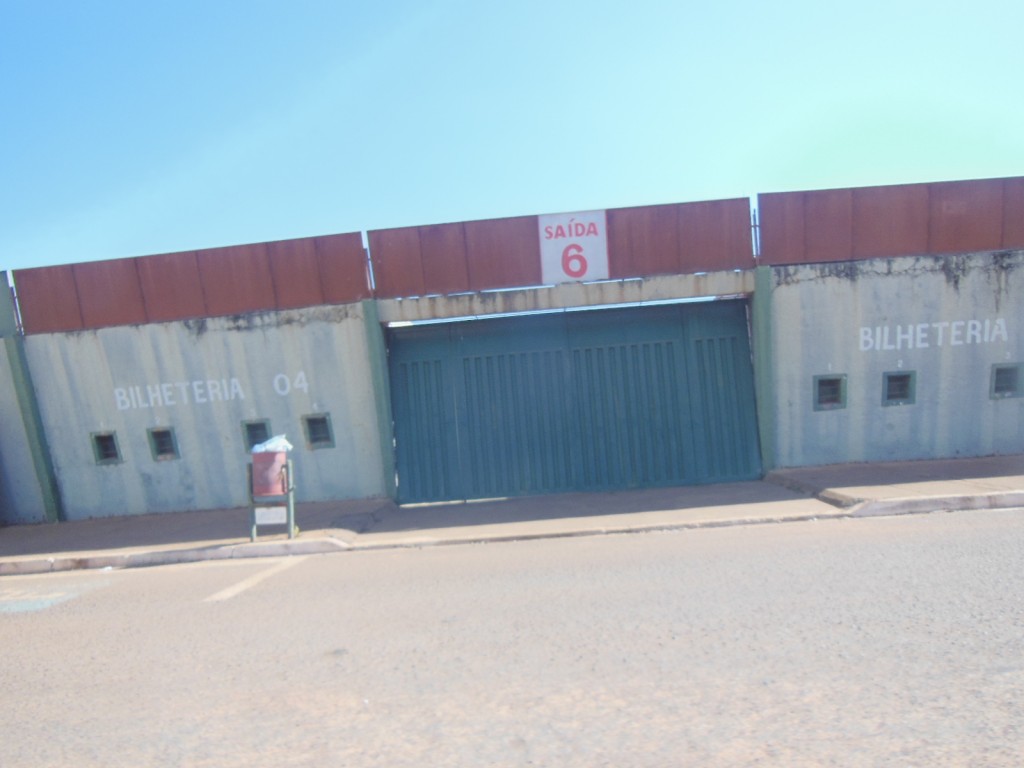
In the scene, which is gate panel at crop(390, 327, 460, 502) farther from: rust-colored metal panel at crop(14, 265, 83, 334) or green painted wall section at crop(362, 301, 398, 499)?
rust-colored metal panel at crop(14, 265, 83, 334)

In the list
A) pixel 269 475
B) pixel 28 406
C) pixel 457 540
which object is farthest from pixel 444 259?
pixel 28 406

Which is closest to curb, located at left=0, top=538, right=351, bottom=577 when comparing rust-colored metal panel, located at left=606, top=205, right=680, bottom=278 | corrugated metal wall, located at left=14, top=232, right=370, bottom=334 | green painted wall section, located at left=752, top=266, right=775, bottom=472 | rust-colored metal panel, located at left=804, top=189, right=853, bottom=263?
corrugated metal wall, located at left=14, top=232, right=370, bottom=334

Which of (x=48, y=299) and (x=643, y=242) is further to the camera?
(x=48, y=299)

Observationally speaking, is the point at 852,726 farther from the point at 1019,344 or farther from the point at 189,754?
the point at 1019,344

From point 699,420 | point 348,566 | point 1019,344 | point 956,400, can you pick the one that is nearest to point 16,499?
point 348,566

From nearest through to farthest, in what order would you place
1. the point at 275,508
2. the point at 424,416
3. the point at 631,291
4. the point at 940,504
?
the point at 940,504
the point at 275,508
the point at 631,291
the point at 424,416

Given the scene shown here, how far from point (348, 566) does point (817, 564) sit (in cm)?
425

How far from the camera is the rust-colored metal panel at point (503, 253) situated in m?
9.12

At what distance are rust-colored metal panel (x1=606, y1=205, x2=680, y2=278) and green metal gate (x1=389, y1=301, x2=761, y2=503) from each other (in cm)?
65

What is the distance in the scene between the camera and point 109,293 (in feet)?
31.0

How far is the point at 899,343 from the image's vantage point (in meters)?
9.11

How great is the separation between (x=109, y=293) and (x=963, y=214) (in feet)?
40.5

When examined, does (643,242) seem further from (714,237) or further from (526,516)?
(526,516)

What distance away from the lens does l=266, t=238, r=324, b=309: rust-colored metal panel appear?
925 cm
